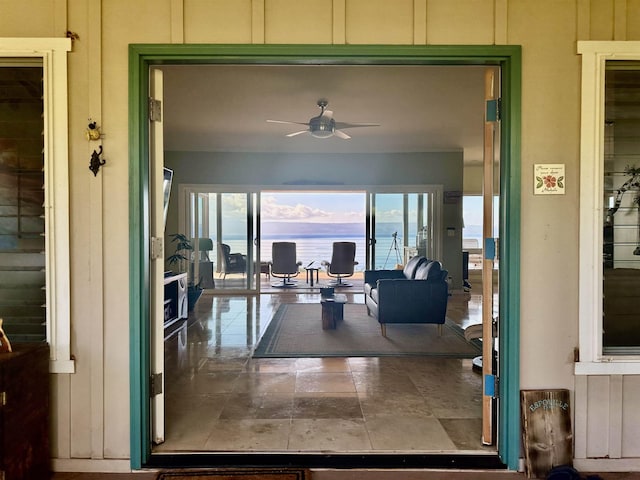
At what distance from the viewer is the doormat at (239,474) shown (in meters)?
1.87

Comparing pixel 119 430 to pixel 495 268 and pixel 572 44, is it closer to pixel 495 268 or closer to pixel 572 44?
pixel 495 268

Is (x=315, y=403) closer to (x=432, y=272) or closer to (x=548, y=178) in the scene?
(x=548, y=178)

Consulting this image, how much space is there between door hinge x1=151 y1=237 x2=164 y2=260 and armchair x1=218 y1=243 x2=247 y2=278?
5.54m

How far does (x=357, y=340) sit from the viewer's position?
4246mm

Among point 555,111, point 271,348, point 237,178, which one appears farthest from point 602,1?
point 237,178

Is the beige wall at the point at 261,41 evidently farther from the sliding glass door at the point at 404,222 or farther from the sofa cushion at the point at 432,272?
the sliding glass door at the point at 404,222

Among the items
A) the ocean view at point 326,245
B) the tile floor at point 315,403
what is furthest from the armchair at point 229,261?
the tile floor at point 315,403

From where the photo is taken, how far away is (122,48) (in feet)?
6.30

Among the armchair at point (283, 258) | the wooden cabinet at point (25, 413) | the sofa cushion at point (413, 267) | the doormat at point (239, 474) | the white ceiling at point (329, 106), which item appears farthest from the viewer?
the armchair at point (283, 258)

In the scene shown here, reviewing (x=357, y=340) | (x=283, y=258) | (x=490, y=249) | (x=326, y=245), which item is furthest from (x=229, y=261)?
(x=326, y=245)

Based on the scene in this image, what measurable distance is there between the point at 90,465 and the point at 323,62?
2387 millimetres

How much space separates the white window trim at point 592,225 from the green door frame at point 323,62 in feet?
1.07

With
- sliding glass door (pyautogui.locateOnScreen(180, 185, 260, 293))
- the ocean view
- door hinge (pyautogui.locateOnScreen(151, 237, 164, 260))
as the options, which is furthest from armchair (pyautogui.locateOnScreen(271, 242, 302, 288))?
door hinge (pyautogui.locateOnScreen(151, 237, 164, 260))

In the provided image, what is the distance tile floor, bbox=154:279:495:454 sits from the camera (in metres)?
2.17
